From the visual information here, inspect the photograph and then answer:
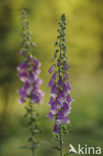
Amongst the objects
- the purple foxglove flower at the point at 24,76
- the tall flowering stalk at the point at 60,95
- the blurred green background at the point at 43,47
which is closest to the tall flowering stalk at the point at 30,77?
the purple foxglove flower at the point at 24,76

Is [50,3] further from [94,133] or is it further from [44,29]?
[94,133]

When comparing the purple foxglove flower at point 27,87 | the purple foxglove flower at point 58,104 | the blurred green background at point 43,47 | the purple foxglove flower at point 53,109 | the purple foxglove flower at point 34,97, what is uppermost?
the blurred green background at point 43,47

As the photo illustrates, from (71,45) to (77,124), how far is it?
3167 millimetres

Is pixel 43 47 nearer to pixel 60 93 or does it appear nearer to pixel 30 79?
pixel 30 79

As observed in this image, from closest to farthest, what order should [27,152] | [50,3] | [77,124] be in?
[27,152]
[50,3]
[77,124]

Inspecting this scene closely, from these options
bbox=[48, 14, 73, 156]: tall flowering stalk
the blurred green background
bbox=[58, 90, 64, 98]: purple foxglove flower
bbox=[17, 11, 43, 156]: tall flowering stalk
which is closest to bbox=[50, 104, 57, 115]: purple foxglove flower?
bbox=[48, 14, 73, 156]: tall flowering stalk

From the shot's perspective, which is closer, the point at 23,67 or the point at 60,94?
the point at 60,94

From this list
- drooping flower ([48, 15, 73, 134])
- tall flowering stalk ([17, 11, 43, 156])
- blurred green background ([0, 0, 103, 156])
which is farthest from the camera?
blurred green background ([0, 0, 103, 156])

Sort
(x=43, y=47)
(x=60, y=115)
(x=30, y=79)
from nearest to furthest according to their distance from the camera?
(x=60, y=115) → (x=30, y=79) → (x=43, y=47)

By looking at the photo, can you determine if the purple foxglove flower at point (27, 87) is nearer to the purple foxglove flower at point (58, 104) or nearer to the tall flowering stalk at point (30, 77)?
the tall flowering stalk at point (30, 77)

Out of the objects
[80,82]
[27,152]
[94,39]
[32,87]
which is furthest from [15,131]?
[80,82]

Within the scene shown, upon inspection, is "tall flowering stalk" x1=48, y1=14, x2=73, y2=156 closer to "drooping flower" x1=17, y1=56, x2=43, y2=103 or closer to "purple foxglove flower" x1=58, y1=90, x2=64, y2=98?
"purple foxglove flower" x1=58, y1=90, x2=64, y2=98

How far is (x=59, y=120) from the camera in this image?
9.61 feet

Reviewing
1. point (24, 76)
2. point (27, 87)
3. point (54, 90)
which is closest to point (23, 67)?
point (24, 76)
